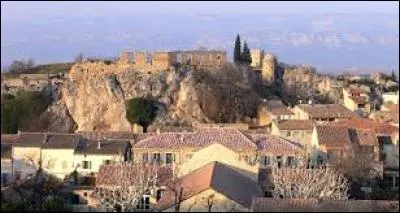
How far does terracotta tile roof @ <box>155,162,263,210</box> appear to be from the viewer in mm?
17500

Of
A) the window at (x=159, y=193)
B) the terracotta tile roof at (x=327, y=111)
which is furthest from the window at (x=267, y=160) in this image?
the terracotta tile roof at (x=327, y=111)

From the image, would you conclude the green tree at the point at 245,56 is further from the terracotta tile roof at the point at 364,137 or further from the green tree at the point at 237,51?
the terracotta tile roof at the point at 364,137

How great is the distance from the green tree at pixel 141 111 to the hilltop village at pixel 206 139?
0.48 ft

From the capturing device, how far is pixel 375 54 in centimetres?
2881

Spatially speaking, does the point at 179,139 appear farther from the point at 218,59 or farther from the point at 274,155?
the point at 218,59

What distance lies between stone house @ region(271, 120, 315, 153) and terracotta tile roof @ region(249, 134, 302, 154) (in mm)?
4451

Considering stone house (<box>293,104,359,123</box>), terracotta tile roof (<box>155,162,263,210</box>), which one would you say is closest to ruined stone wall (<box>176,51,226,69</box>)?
stone house (<box>293,104,359,123</box>)

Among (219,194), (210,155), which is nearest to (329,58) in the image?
(210,155)

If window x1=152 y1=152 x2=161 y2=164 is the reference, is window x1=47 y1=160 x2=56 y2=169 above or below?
above

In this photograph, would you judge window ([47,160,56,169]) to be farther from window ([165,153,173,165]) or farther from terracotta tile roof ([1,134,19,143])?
terracotta tile roof ([1,134,19,143])

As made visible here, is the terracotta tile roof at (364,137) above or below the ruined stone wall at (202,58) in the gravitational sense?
below

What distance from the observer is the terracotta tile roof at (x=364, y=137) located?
29219 millimetres

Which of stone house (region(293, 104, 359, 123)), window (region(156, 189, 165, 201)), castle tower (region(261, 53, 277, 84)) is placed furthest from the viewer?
castle tower (region(261, 53, 277, 84))

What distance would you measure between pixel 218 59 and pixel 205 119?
524cm
